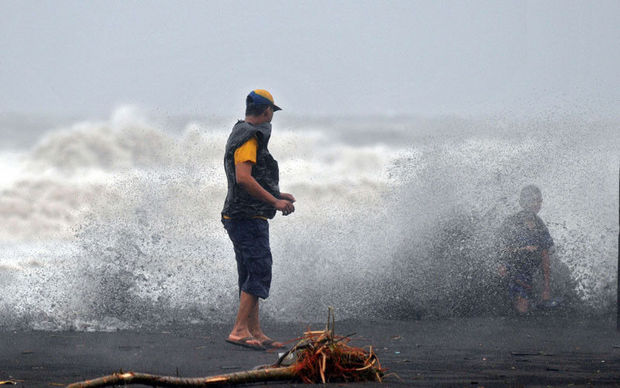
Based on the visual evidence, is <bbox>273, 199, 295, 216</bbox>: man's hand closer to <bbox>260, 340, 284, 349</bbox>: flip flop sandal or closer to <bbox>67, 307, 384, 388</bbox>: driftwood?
<bbox>260, 340, 284, 349</bbox>: flip flop sandal

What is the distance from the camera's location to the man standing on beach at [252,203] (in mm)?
6922

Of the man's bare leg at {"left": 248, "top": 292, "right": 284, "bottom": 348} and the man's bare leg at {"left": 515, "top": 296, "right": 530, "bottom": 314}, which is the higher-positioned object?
the man's bare leg at {"left": 515, "top": 296, "right": 530, "bottom": 314}

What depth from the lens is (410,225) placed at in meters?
11.1

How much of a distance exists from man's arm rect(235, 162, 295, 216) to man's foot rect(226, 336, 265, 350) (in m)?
1.13

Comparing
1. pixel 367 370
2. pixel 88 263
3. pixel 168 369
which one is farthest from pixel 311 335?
pixel 88 263

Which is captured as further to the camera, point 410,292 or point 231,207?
point 410,292

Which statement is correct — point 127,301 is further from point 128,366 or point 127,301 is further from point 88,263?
point 128,366

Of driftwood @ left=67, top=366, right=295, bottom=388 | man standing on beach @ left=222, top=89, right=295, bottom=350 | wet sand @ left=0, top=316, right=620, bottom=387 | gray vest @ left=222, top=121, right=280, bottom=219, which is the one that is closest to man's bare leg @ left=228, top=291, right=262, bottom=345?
man standing on beach @ left=222, top=89, right=295, bottom=350

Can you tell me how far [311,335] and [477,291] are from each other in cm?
570

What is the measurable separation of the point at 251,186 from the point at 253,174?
0.24m

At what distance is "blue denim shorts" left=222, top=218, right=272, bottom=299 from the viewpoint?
703 cm

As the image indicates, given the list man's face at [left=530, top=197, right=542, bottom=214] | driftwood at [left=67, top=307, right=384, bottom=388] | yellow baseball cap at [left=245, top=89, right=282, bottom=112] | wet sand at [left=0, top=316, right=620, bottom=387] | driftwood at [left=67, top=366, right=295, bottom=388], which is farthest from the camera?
man's face at [left=530, top=197, right=542, bottom=214]

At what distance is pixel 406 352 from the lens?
21.4ft

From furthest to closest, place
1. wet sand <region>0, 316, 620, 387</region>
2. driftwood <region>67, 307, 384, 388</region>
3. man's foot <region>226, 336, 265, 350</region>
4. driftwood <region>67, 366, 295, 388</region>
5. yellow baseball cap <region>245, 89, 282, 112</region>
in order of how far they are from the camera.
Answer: yellow baseball cap <region>245, 89, 282, 112</region> < man's foot <region>226, 336, 265, 350</region> < wet sand <region>0, 316, 620, 387</region> < driftwood <region>67, 307, 384, 388</region> < driftwood <region>67, 366, 295, 388</region>
